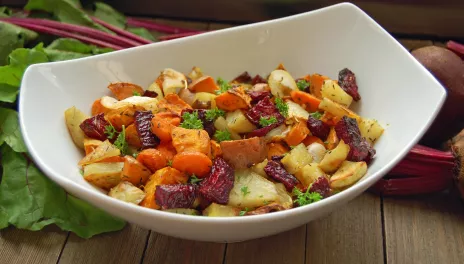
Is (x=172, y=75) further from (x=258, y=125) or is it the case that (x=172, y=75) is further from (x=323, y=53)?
(x=323, y=53)

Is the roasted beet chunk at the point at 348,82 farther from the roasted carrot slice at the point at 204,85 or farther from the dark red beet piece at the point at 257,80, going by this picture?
the roasted carrot slice at the point at 204,85

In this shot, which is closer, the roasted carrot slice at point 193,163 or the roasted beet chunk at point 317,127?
the roasted carrot slice at point 193,163

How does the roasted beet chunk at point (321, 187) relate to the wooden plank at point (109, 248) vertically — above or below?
above

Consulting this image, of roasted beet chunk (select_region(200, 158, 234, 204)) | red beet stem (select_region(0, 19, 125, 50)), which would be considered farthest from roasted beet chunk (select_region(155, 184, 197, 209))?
red beet stem (select_region(0, 19, 125, 50))

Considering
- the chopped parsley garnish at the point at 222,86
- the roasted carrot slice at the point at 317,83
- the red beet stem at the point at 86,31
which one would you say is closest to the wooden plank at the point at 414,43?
the roasted carrot slice at the point at 317,83

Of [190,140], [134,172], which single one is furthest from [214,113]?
[134,172]

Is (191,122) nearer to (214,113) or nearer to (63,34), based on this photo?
(214,113)

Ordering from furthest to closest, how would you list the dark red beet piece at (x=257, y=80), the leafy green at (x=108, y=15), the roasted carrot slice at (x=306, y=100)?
1. the leafy green at (x=108, y=15)
2. the dark red beet piece at (x=257, y=80)
3. the roasted carrot slice at (x=306, y=100)

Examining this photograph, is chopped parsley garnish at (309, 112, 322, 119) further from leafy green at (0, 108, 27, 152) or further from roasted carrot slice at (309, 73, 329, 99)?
leafy green at (0, 108, 27, 152)
